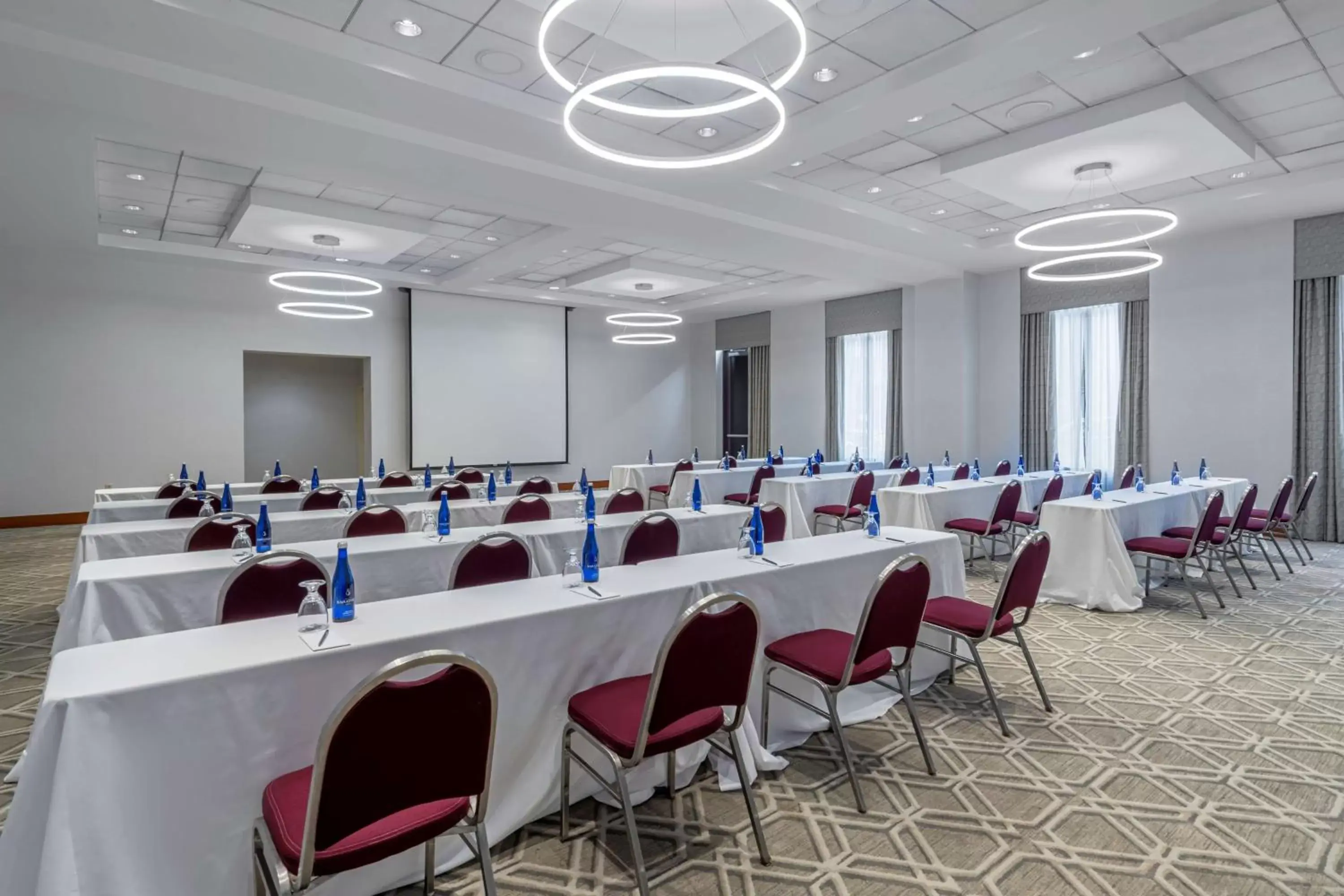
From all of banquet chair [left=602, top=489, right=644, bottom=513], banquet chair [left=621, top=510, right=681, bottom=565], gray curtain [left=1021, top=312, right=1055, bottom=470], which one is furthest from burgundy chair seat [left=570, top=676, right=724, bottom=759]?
gray curtain [left=1021, top=312, right=1055, bottom=470]

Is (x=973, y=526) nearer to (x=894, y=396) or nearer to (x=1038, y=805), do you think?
(x=1038, y=805)

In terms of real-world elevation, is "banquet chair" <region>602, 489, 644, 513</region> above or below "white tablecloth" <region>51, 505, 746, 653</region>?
above

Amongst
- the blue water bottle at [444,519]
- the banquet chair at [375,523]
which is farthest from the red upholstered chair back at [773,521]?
the banquet chair at [375,523]

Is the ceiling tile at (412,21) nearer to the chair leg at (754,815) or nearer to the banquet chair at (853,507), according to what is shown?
the chair leg at (754,815)

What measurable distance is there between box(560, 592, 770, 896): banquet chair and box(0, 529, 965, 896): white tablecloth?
185mm

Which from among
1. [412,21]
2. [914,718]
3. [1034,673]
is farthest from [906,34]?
[914,718]

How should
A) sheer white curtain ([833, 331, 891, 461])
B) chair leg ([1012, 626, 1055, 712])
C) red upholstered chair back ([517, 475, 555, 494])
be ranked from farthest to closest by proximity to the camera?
sheer white curtain ([833, 331, 891, 461]), red upholstered chair back ([517, 475, 555, 494]), chair leg ([1012, 626, 1055, 712])

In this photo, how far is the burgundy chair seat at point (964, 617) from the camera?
3.38 m

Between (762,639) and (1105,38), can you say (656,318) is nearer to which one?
(1105,38)

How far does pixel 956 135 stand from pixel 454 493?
5.70 m

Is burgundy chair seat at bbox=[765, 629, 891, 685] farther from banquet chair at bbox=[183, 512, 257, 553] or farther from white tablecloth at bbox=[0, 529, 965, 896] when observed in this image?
banquet chair at bbox=[183, 512, 257, 553]

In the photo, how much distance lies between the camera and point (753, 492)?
30.5ft

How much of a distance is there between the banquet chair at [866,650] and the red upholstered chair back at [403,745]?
142cm

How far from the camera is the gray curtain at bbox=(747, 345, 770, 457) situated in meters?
15.5
